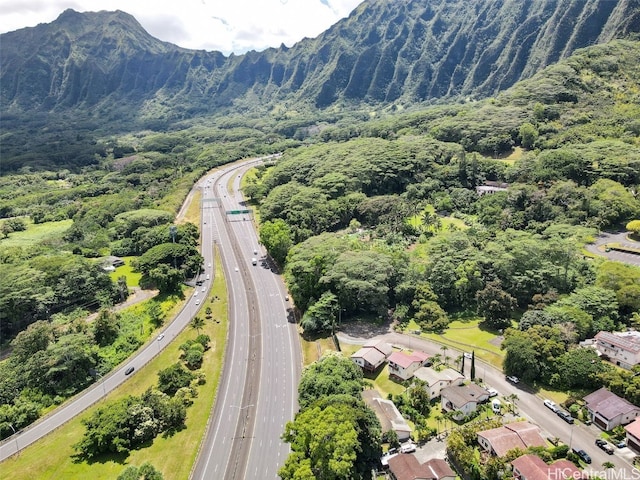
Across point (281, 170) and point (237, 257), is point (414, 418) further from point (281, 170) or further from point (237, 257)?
point (281, 170)

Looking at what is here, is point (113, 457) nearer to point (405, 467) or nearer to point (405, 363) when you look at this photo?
point (405, 467)

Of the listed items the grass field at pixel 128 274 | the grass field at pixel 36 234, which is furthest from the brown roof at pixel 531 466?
the grass field at pixel 36 234

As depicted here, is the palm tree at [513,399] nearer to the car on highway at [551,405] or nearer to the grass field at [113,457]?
the car on highway at [551,405]

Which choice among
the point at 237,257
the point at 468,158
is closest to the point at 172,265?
the point at 237,257

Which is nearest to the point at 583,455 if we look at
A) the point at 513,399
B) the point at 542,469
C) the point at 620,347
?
the point at 542,469

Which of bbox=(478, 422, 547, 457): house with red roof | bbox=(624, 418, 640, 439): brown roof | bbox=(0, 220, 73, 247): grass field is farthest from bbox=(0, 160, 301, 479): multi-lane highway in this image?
bbox=(0, 220, 73, 247): grass field

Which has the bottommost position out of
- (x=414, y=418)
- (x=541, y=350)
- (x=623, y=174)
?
(x=414, y=418)
